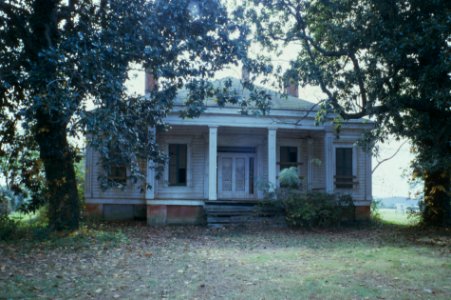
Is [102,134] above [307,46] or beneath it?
beneath

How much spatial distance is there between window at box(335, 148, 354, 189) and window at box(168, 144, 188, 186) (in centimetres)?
652

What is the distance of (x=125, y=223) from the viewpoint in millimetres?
18734

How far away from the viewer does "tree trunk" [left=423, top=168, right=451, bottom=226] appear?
1742 centimetres

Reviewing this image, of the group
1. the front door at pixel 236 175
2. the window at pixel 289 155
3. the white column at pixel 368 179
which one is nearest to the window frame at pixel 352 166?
the white column at pixel 368 179

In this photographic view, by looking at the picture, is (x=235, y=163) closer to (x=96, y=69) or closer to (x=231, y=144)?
(x=231, y=144)

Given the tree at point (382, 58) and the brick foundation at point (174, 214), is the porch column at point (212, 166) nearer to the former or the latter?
the brick foundation at point (174, 214)

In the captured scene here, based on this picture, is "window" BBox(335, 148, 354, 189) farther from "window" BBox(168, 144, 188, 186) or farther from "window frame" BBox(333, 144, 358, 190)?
"window" BBox(168, 144, 188, 186)

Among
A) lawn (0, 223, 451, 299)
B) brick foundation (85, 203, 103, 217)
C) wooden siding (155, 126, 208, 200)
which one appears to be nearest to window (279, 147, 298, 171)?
wooden siding (155, 126, 208, 200)

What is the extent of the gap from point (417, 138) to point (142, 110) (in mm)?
8863

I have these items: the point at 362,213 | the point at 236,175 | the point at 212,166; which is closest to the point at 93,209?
the point at 212,166

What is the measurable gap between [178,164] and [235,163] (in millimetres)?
2597

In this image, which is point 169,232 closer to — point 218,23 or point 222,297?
point 218,23

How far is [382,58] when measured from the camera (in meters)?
13.8

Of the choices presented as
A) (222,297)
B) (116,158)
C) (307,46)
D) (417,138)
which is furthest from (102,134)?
(417,138)
